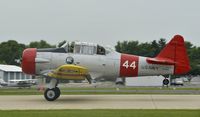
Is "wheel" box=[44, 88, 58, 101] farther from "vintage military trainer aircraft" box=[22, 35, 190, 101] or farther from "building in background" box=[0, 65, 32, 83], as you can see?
"building in background" box=[0, 65, 32, 83]

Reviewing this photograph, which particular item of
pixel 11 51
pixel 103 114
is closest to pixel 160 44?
pixel 11 51

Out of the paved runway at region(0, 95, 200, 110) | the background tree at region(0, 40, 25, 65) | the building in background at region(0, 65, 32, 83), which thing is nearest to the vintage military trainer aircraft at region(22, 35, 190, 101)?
the paved runway at region(0, 95, 200, 110)

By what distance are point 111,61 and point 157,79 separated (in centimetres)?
4654

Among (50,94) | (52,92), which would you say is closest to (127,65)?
(52,92)

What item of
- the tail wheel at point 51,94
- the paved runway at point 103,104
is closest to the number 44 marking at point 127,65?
the paved runway at point 103,104

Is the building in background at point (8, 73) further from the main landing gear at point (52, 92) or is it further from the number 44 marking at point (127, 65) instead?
the number 44 marking at point (127, 65)

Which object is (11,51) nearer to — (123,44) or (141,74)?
(123,44)

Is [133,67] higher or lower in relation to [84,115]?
higher

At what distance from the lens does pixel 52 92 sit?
1841 cm

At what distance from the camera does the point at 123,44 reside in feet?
388

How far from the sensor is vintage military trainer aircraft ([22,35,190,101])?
18672 millimetres

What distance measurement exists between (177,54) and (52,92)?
612 cm

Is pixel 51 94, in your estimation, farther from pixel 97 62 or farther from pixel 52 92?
pixel 97 62

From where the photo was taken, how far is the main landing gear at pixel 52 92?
18.3 meters
